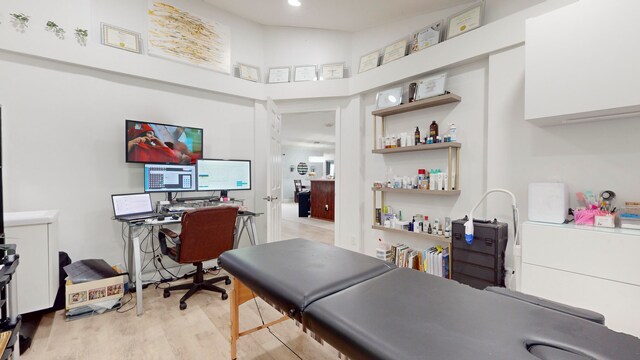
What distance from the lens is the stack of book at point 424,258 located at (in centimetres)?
249

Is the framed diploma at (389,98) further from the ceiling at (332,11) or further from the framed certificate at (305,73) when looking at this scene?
the framed certificate at (305,73)

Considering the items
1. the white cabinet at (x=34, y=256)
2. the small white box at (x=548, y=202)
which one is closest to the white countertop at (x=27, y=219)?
the white cabinet at (x=34, y=256)

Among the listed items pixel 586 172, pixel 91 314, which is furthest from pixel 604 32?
pixel 91 314

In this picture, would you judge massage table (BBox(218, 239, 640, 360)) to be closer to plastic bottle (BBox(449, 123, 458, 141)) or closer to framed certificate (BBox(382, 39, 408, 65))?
plastic bottle (BBox(449, 123, 458, 141))

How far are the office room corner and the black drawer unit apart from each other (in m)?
0.02

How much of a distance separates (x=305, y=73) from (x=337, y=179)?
1.47 m

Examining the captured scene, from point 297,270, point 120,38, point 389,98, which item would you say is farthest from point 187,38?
point 297,270

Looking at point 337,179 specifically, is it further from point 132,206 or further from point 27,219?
point 27,219

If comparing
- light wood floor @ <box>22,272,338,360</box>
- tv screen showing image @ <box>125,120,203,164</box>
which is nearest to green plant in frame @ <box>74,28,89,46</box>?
tv screen showing image @ <box>125,120,203,164</box>

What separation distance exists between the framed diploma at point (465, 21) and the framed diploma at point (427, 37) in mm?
103

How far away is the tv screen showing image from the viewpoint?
8.98ft

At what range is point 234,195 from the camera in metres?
3.54

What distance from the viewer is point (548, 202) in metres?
1.84

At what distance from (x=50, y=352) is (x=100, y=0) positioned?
9.91 ft
